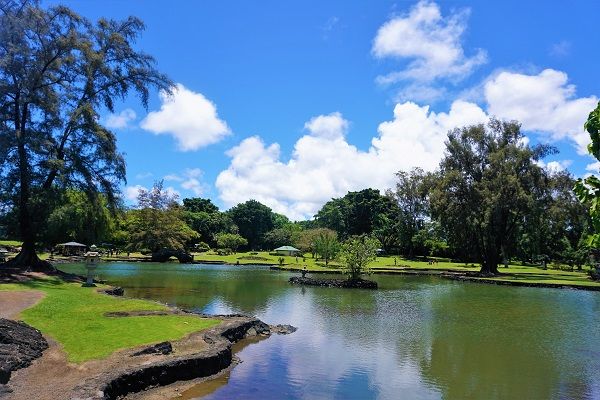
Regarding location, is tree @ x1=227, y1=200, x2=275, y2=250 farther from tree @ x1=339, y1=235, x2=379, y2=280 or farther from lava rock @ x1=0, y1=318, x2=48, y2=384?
lava rock @ x1=0, y1=318, x2=48, y2=384

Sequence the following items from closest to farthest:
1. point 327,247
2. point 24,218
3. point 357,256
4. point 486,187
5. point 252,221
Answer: point 24,218 < point 357,256 < point 486,187 < point 327,247 < point 252,221

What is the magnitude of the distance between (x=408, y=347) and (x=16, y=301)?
14205 millimetres

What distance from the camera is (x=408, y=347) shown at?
15992 millimetres

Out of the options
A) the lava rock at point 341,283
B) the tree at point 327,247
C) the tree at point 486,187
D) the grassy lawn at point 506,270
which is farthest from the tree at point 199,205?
the lava rock at point 341,283

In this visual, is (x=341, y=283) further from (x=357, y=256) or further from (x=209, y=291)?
(x=209, y=291)

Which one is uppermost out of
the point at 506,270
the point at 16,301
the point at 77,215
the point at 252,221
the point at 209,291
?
the point at 252,221

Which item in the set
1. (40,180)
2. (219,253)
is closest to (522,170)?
(40,180)

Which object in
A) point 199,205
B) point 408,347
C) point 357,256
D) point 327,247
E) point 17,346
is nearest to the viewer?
point 17,346

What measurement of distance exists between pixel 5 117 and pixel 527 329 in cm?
2948

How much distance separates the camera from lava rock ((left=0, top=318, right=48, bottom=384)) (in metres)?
10.1

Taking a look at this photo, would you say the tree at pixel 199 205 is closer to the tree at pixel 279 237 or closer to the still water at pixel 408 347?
the tree at pixel 279 237

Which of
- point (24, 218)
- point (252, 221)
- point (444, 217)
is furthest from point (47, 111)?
point (252, 221)

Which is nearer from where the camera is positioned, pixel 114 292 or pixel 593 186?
pixel 593 186

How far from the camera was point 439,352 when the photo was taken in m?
15.5
